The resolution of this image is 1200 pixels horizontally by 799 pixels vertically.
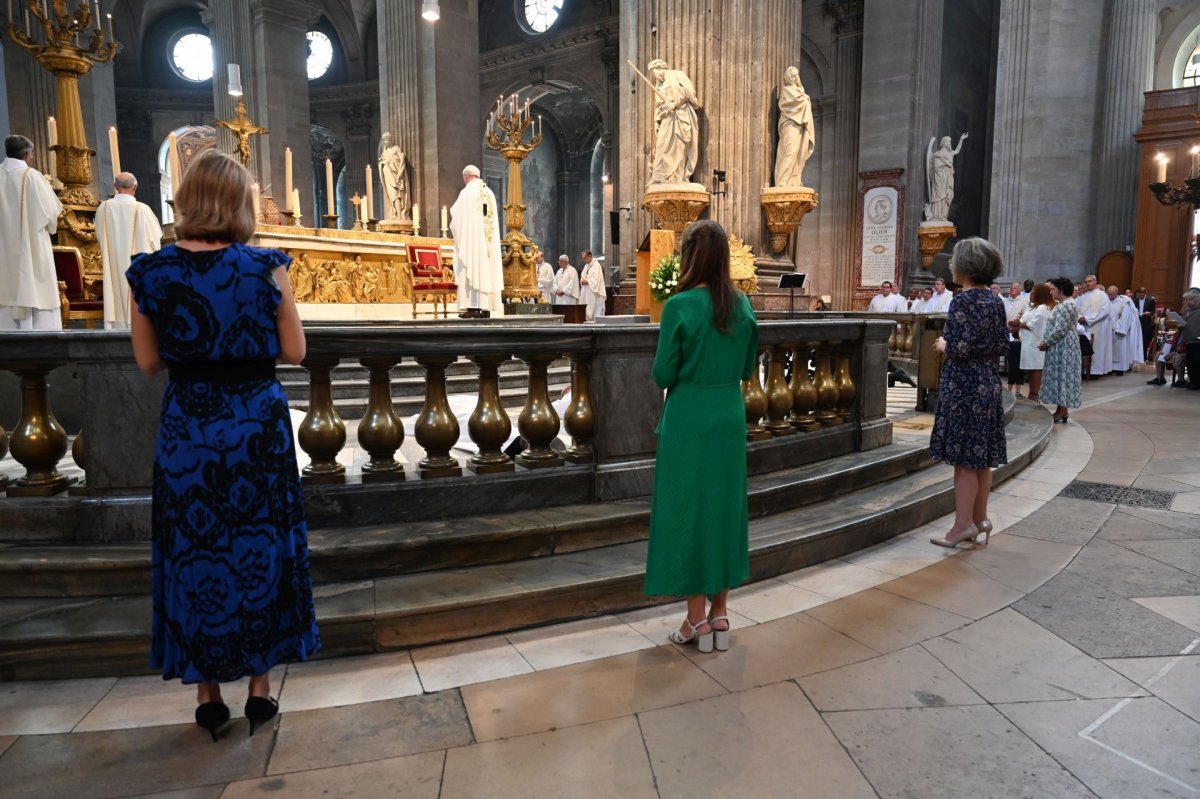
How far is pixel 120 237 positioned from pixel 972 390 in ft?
27.6

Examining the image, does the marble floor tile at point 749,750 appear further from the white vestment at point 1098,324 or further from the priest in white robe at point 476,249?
the white vestment at point 1098,324

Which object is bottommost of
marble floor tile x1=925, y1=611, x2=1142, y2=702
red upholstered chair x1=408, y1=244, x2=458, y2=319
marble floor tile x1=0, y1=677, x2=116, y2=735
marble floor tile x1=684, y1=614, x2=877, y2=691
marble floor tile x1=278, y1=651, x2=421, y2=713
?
marble floor tile x1=925, y1=611, x2=1142, y2=702

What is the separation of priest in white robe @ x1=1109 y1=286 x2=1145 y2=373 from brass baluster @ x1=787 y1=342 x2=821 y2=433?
495 inches

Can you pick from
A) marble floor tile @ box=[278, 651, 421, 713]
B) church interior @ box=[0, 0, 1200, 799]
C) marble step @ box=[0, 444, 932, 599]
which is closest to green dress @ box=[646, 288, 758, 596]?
church interior @ box=[0, 0, 1200, 799]

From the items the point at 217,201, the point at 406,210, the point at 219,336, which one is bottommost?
the point at 219,336

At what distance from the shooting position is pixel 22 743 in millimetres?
2381

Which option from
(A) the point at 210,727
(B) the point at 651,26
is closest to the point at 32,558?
(A) the point at 210,727

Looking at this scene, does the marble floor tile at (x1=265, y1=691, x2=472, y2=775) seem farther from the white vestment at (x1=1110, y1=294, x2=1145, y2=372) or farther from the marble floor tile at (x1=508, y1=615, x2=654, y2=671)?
the white vestment at (x1=1110, y1=294, x2=1145, y2=372)

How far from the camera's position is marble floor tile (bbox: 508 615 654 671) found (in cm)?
303

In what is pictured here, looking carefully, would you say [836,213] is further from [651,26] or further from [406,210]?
[406,210]

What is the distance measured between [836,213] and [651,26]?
10021 millimetres

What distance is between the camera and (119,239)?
26.8ft

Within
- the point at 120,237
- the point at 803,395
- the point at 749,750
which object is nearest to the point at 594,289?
the point at 120,237

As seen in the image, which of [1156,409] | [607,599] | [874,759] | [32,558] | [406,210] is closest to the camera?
[874,759]
